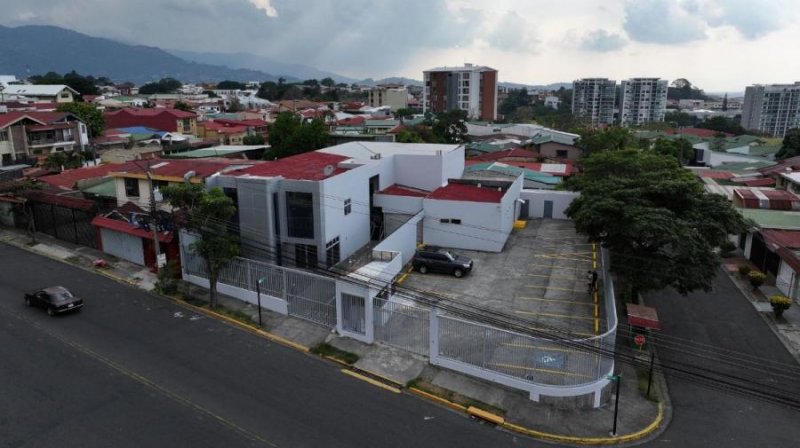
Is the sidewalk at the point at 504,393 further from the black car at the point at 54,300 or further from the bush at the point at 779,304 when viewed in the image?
the black car at the point at 54,300

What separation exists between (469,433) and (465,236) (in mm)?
17686

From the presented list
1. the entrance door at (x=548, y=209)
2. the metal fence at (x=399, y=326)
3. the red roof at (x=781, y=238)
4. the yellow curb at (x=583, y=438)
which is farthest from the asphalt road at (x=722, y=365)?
the entrance door at (x=548, y=209)

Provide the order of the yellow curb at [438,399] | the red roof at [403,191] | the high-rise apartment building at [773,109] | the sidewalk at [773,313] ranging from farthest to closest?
the high-rise apartment building at [773,109] → the red roof at [403,191] → the sidewalk at [773,313] → the yellow curb at [438,399]

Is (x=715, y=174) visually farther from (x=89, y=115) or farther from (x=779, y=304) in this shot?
(x=89, y=115)

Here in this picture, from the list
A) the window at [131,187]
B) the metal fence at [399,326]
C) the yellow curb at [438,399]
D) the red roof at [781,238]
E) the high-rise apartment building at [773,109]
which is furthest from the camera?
the high-rise apartment building at [773,109]

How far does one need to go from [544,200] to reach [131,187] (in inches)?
1120

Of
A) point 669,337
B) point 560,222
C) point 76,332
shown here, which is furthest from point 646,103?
point 76,332

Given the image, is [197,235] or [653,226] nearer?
[653,226]

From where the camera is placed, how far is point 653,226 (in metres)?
20.8

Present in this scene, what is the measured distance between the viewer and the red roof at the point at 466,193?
32875mm

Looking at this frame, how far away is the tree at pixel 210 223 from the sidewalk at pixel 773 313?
76.5ft

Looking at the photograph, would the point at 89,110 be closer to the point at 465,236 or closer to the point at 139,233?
the point at 139,233

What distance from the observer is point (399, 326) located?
21.3m

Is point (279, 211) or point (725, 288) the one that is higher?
point (279, 211)
